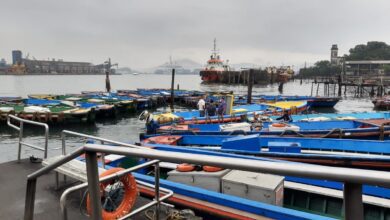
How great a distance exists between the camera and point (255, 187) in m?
4.92

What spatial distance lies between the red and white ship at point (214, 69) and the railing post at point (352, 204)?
82.6 m

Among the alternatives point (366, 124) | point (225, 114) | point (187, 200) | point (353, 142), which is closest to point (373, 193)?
point (187, 200)

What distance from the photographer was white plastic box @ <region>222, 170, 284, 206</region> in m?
→ 4.85

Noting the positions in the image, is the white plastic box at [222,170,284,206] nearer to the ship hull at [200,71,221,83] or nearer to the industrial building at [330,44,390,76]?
the ship hull at [200,71,221,83]

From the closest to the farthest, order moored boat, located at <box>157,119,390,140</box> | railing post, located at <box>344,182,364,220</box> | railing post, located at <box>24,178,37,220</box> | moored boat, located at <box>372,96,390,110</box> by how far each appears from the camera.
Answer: railing post, located at <box>344,182,364,220</box>
railing post, located at <box>24,178,37,220</box>
moored boat, located at <box>157,119,390,140</box>
moored boat, located at <box>372,96,390,110</box>

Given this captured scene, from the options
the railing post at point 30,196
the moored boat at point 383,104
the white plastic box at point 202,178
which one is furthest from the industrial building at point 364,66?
the railing post at point 30,196

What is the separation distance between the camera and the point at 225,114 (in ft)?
66.2

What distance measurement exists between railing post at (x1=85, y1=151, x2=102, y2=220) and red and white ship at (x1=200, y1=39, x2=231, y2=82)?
269ft

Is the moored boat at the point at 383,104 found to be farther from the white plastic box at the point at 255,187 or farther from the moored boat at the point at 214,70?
the moored boat at the point at 214,70

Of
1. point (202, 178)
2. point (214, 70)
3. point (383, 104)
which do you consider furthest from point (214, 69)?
point (202, 178)

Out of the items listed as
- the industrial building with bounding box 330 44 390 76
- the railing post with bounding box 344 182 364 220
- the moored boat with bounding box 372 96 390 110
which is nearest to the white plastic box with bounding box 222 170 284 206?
the railing post with bounding box 344 182 364 220

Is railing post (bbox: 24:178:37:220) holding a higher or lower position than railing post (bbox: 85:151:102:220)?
lower

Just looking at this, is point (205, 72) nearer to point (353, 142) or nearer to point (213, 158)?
point (353, 142)

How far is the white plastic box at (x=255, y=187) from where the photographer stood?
4.85m
